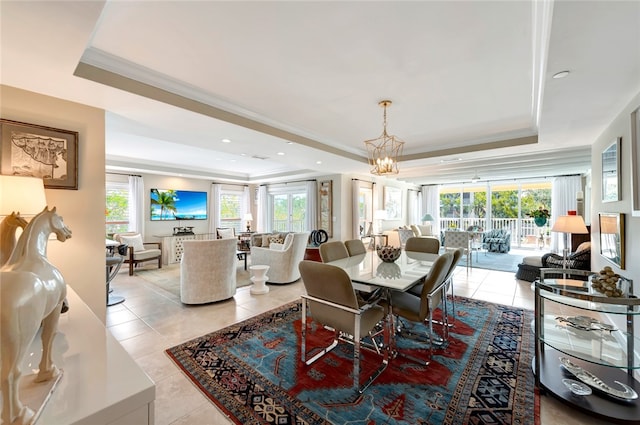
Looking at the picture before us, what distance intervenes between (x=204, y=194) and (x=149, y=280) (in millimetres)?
3522

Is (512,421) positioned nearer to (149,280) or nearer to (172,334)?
(172,334)

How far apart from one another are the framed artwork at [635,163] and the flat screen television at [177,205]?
329 inches

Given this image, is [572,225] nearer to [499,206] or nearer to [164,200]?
[499,206]

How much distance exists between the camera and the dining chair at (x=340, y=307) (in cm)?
185

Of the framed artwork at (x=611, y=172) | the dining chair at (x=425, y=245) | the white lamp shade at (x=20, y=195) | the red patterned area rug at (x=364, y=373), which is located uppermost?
the framed artwork at (x=611, y=172)

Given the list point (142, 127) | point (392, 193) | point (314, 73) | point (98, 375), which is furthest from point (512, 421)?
point (392, 193)

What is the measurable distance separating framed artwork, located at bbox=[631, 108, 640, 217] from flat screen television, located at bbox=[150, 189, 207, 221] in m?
8.37

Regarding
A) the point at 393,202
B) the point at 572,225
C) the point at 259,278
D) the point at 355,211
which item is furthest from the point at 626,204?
the point at 393,202

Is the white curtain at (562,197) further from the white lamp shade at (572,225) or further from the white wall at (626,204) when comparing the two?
the white wall at (626,204)

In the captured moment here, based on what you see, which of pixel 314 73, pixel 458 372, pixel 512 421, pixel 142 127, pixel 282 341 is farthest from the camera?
pixel 142 127

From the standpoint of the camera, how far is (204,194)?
795cm

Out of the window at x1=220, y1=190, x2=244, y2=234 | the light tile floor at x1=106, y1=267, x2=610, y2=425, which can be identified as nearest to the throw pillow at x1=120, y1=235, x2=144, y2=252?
the light tile floor at x1=106, y1=267, x2=610, y2=425

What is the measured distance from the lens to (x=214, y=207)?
812 cm

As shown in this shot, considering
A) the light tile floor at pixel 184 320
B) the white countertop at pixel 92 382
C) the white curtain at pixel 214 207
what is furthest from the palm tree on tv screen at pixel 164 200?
the white countertop at pixel 92 382
